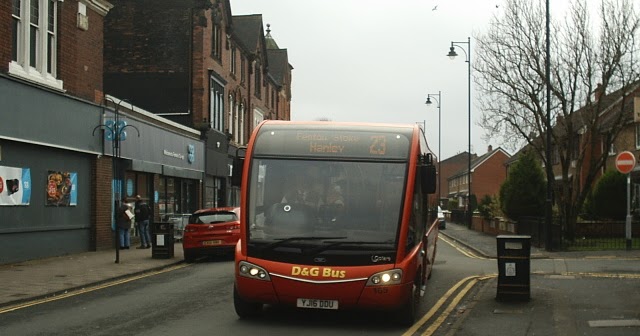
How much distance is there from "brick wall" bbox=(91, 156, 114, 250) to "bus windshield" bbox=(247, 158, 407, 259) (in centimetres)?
1526

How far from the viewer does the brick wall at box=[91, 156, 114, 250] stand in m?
23.8

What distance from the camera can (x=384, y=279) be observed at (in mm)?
9039

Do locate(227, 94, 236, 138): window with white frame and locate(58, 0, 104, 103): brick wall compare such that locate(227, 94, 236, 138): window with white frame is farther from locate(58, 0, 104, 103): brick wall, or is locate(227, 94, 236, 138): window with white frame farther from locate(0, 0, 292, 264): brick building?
locate(58, 0, 104, 103): brick wall

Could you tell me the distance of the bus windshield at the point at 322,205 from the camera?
9.29 metres

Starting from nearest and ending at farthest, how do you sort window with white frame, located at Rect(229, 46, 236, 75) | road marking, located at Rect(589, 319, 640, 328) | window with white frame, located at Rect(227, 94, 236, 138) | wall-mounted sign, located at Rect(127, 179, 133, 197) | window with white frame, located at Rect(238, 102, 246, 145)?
1. road marking, located at Rect(589, 319, 640, 328)
2. wall-mounted sign, located at Rect(127, 179, 133, 197)
3. window with white frame, located at Rect(227, 94, 236, 138)
4. window with white frame, located at Rect(229, 46, 236, 75)
5. window with white frame, located at Rect(238, 102, 246, 145)

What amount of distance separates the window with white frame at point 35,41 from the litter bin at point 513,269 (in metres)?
13.1

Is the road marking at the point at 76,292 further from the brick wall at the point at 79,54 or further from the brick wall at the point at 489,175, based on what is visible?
the brick wall at the point at 489,175

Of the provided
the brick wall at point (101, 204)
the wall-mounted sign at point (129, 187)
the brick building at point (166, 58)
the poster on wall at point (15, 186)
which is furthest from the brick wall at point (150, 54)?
the poster on wall at point (15, 186)

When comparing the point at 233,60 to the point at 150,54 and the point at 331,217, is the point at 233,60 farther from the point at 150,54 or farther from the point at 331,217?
the point at 331,217

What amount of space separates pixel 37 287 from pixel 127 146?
13.2 metres

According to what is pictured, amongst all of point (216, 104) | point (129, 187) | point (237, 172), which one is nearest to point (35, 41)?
point (129, 187)

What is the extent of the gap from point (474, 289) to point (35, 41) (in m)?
13.8

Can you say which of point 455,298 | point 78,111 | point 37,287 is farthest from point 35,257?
point 455,298

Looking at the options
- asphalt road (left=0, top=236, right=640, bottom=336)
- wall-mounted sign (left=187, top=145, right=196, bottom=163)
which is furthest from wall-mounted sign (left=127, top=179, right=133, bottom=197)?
asphalt road (left=0, top=236, right=640, bottom=336)
